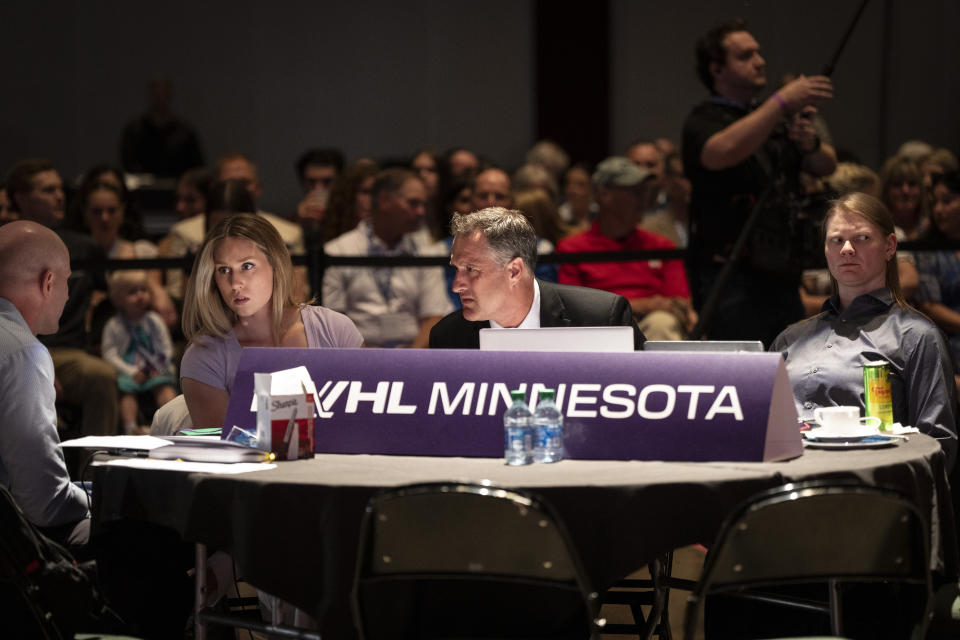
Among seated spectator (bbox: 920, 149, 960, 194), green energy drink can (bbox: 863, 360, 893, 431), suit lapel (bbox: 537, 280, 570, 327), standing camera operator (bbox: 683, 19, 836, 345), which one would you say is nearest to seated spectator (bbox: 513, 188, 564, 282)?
standing camera operator (bbox: 683, 19, 836, 345)

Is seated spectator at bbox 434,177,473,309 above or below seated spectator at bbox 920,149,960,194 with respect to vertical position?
below

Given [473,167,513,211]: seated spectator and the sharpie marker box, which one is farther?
[473,167,513,211]: seated spectator

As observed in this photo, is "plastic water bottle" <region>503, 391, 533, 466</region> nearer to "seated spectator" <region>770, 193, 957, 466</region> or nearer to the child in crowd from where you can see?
"seated spectator" <region>770, 193, 957, 466</region>

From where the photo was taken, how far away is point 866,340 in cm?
350

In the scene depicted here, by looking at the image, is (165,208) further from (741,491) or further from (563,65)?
(741,491)

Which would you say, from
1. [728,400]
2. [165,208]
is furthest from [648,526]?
[165,208]

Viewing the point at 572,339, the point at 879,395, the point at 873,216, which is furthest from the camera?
the point at 873,216

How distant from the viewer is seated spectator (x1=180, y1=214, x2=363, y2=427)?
3.69m

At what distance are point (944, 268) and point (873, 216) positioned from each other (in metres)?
2.48

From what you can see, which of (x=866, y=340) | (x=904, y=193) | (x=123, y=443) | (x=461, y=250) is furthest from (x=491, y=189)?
(x=123, y=443)

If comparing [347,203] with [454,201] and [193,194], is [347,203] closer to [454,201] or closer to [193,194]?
[454,201]

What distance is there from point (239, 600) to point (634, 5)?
8.85 m

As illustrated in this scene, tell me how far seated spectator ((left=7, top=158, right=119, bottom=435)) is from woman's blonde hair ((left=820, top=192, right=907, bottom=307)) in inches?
125

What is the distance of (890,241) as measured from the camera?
369 cm
